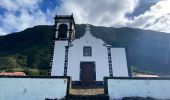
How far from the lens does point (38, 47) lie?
60.4 metres

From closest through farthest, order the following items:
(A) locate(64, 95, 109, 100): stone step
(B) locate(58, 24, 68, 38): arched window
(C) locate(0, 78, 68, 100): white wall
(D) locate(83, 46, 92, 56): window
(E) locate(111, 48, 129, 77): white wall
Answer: (A) locate(64, 95, 109, 100): stone step → (C) locate(0, 78, 68, 100): white wall → (E) locate(111, 48, 129, 77): white wall → (D) locate(83, 46, 92, 56): window → (B) locate(58, 24, 68, 38): arched window

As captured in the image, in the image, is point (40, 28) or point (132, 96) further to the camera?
point (40, 28)

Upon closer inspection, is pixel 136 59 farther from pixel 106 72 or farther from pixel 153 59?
pixel 106 72

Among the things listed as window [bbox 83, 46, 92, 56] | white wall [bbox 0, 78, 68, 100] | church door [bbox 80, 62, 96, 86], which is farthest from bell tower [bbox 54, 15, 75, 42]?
white wall [bbox 0, 78, 68, 100]

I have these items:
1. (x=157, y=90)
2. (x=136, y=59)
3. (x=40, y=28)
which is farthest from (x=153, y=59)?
(x=157, y=90)

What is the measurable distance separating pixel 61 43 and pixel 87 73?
410 cm

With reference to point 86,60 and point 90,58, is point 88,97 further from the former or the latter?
point 90,58

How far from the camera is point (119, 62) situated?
20609mm

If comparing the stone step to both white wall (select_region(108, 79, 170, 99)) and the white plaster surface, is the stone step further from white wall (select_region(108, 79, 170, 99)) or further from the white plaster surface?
the white plaster surface

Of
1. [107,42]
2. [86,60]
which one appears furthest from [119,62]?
[107,42]

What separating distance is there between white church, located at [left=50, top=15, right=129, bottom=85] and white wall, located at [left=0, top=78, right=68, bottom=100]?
6840mm

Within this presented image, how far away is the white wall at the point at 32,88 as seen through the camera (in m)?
13.2

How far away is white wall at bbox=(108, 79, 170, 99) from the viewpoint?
13.3 metres

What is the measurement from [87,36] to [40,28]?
5790cm
